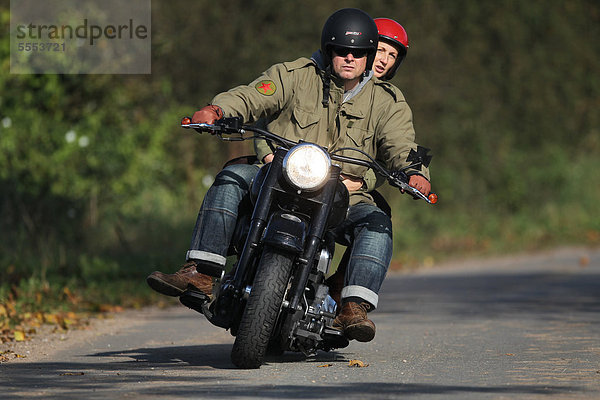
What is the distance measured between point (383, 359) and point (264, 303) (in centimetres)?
122

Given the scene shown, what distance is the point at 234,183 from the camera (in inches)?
267

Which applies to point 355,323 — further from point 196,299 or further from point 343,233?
point 196,299

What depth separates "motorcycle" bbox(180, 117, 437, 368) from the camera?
20.5 ft

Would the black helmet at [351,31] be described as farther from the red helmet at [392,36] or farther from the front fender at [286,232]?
the red helmet at [392,36]

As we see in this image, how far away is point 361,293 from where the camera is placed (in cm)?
687

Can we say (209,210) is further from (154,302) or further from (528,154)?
(528,154)

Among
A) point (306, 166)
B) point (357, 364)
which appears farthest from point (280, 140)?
point (357, 364)

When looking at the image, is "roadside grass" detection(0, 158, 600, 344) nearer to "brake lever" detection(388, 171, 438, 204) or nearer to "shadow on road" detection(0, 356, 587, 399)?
"shadow on road" detection(0, 356, 587, 399)

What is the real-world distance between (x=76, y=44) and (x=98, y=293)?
485cm

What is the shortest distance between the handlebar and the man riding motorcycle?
20 cm

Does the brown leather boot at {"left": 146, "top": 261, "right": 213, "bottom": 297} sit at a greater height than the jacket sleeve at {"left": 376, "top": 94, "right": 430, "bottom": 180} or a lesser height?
lesser

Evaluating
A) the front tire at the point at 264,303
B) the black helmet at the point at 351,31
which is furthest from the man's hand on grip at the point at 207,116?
the black helmet at the point at 351,31

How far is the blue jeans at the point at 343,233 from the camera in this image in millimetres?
6715

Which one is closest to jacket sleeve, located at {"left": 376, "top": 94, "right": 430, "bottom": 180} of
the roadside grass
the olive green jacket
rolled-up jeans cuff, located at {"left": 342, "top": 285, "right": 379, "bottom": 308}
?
the olive green jacket
